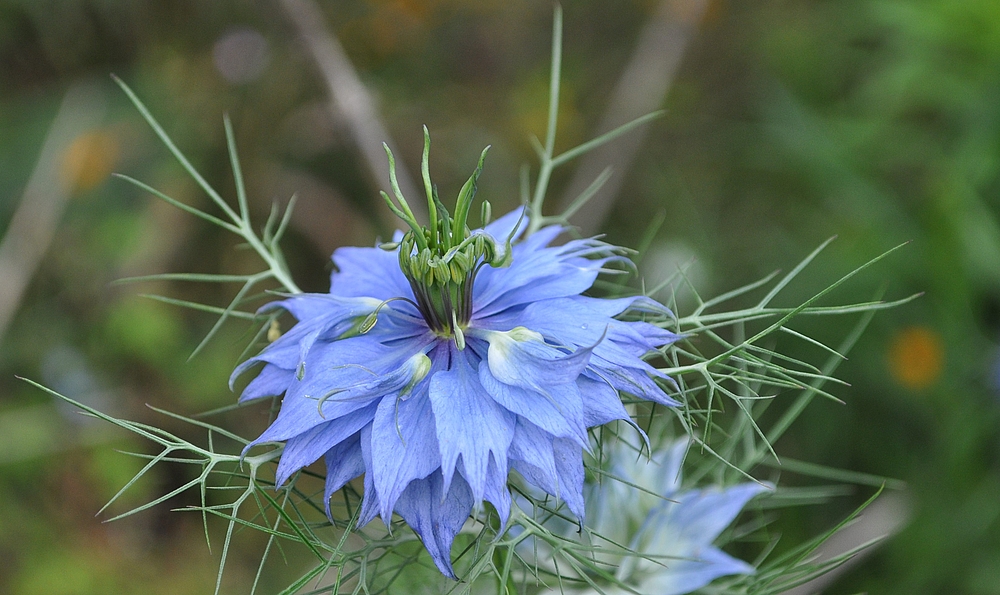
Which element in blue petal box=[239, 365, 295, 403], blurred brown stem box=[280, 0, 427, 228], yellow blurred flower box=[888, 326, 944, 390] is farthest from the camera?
yellow blurred flower box=[888, 326, 944, 390]

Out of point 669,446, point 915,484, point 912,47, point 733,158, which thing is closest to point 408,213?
point 669,446

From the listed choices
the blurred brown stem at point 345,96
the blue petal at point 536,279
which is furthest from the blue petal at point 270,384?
the blurred brown stem at point 345,96

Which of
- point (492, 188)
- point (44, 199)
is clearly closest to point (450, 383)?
point (492, 188)

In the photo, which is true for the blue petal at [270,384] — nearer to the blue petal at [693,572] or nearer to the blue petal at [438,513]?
the blue petal at [438,513]

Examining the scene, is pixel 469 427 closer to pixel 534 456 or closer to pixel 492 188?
pixel 534 456

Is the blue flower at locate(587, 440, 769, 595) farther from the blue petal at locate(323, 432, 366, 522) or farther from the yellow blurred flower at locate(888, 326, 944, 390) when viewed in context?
the yellow blurred flower at locate(888, 326, 944, 390)

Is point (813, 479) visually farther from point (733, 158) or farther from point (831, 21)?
point (831, 21)

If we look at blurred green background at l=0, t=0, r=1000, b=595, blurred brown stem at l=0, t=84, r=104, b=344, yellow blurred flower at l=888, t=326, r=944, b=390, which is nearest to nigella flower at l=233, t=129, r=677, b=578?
blurred green background at l=0, t=0, r=1000, b=595
